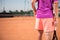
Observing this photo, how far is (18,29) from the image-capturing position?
3051 millimetres

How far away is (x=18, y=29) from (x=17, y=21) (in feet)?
0.53

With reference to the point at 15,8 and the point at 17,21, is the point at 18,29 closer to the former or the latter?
the point at 17,21

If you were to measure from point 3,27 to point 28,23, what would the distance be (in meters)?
0.51

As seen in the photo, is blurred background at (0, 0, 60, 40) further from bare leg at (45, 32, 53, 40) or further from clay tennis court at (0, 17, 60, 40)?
bare leg at (45, 32, 53, 40)

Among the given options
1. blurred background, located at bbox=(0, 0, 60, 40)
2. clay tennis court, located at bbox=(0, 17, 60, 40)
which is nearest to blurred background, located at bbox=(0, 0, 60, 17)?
blurred background, located at bbox=(0, 0, 60, 40)

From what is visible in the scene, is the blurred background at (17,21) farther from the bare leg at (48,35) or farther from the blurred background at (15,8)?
the bare leg at (48,35)

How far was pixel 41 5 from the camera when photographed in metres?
2.13

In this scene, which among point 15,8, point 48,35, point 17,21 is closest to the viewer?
point 48,35

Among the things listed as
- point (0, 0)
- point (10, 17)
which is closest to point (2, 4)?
point (0, 0)

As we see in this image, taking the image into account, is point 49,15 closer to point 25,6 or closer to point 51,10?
point 51,10

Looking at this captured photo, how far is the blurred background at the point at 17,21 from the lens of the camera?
2.96m

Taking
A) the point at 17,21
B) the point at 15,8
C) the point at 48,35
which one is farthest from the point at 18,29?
the point at 48,35

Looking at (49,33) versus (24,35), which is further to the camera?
(24,35)

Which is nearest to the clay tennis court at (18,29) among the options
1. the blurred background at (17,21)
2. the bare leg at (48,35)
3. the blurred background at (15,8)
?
the blurred background at (17,21)
